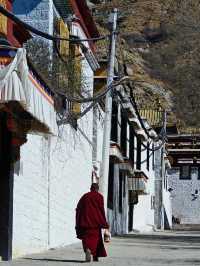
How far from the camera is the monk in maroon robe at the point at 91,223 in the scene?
16219 mm

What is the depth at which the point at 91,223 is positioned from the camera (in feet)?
53.4

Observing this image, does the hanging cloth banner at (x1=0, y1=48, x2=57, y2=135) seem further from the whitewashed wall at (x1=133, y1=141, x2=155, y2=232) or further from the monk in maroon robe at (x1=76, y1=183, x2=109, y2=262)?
the whitewashed wall at (x1=133, y1=141, x2=155, y2=232)

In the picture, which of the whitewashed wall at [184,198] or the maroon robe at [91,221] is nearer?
the maroon robe at [91,221]

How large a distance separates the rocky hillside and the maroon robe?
73681 millimetres

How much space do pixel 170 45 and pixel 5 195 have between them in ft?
364

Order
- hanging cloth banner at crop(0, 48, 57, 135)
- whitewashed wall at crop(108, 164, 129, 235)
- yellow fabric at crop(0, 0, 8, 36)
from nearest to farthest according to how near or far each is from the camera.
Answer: hanging cloth banner at crop(0, 48, 57, 135), yellow fabric at crop(0, 0, 8, 36), whitewashed wall at crop(108, 164, 129, 235)

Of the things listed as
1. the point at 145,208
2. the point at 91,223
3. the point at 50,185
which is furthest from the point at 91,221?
the point at 145,208

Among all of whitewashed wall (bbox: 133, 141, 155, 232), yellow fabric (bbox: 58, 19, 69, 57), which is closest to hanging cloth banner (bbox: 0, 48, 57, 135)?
yellow fabric (bbox: 58, 19, 69, 57)

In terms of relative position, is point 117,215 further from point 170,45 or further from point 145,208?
point 170,45

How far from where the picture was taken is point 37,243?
1897 centimetres

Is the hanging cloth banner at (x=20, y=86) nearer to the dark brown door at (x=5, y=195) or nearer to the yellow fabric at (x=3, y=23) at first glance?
the dark brown door at (x=5, y=195)

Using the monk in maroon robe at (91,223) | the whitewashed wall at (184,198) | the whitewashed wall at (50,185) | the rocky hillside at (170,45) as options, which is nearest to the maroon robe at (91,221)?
the monk in maroon robe at (91,223)

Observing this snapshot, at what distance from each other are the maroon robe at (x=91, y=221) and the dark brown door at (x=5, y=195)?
1.45 m

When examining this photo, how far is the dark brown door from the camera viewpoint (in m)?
15.7
